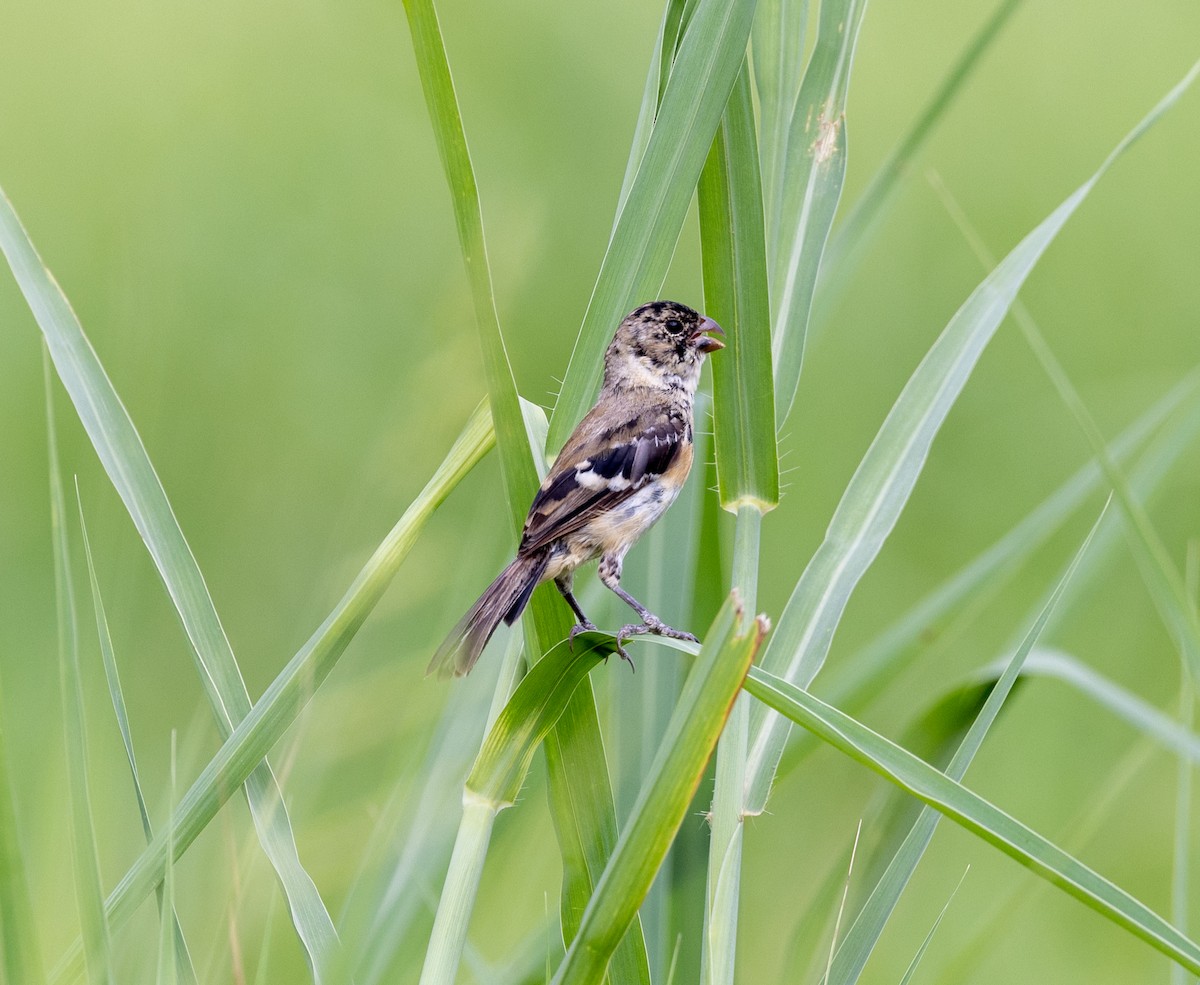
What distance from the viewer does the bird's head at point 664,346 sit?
7.93 feet

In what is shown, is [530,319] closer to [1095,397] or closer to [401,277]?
[401,277]

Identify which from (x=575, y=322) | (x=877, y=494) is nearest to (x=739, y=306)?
(x=877, y=494)

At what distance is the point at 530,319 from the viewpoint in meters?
4.15

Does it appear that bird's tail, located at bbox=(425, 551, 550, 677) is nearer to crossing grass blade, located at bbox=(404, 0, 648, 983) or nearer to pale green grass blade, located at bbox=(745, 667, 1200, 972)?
crossing grass blade, located at bbox=(404, 0, 648, 983)

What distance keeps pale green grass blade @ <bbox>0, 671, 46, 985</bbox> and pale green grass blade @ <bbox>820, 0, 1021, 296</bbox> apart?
1.22 m

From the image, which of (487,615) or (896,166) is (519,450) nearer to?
(487,615)

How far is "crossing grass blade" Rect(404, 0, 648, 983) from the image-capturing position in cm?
118

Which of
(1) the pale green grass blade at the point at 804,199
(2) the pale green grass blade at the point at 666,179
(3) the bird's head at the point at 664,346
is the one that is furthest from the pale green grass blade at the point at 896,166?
(3) the bird's head at the point at 664,346

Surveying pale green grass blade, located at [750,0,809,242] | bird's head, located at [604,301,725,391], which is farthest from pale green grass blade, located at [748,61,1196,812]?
bird's head, located at [604,301,725,391]

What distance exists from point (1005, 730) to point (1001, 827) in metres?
2.94

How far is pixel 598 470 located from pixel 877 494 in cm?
57

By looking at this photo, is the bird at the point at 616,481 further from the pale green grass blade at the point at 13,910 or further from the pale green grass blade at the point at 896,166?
the pale green grass blade at the point at 13,910

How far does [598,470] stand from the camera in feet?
6.19

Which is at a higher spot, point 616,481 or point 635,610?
point 616,481
